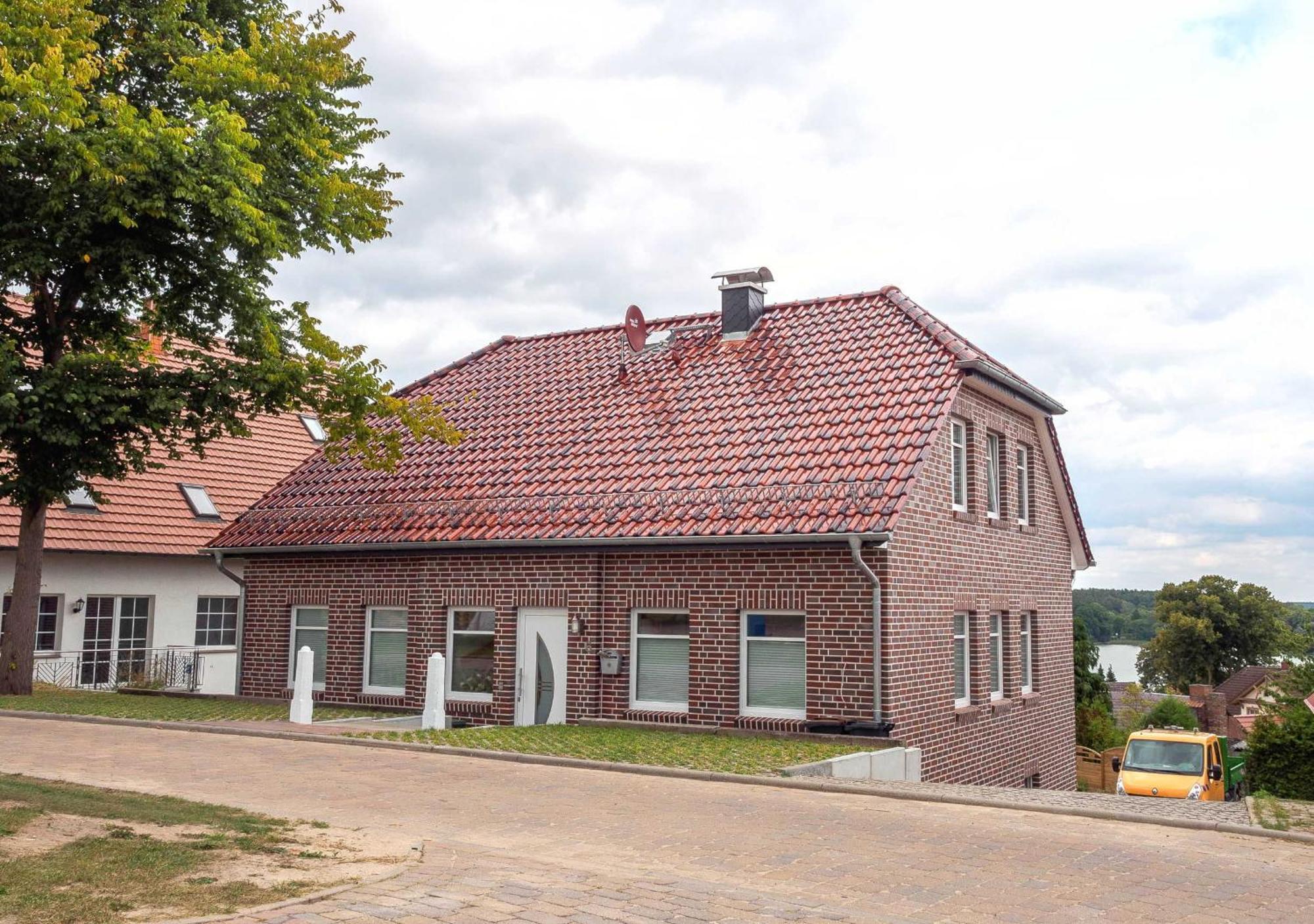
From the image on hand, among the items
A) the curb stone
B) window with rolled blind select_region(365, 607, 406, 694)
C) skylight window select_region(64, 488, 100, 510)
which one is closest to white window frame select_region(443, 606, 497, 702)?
window with rolled blind select_region(365, 607, 406, 694)

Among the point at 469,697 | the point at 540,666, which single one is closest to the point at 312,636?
the point at 469,697

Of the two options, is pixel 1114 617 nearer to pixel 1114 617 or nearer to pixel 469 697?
pixel 1114 617

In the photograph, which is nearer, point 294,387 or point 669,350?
point 294,387

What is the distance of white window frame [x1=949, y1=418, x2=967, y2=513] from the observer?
19.6 meters

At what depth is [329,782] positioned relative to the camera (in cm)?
1225

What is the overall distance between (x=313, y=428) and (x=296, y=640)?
14.4 metres

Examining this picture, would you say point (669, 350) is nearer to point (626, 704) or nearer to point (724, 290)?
point (724, 290)

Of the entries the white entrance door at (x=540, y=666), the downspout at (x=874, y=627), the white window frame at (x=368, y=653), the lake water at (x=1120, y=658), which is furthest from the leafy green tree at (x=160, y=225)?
the lake water at (x=1120, y=658)

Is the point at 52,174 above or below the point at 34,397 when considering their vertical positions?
above

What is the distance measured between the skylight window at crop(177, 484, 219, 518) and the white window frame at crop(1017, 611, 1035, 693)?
19.0 m

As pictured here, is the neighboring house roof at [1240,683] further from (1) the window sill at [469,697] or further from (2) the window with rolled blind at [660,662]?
(1) the window sill at [469,697]

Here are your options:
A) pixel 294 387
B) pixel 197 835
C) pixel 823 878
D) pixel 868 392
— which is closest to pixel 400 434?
pixel 294 387

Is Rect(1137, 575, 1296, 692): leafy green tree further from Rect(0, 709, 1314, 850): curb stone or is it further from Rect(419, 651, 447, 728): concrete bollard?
Rect(0, 709, 1314, 850): curb stone

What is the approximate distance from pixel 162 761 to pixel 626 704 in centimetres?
713
